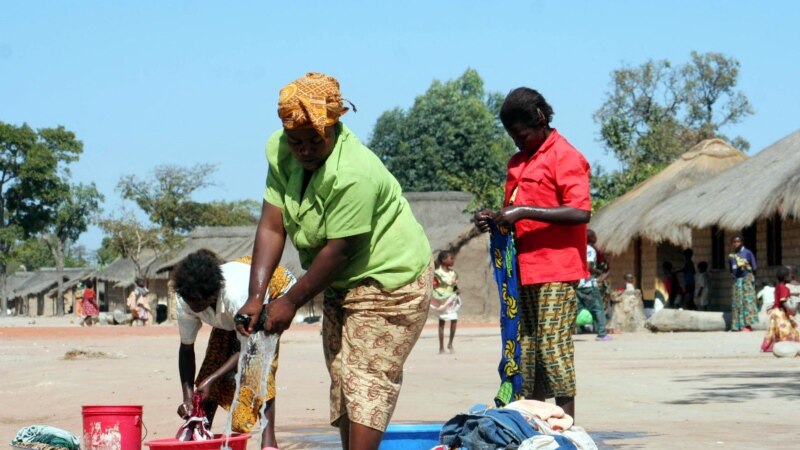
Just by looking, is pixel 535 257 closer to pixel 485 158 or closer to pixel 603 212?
pixel 603 212

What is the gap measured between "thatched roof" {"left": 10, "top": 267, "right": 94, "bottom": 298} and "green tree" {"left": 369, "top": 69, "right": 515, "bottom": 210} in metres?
26.1

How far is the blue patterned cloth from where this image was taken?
612cm

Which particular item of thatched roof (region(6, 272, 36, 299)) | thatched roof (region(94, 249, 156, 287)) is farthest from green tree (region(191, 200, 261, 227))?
→ thatched roof (region(6, 272, 36, 299))

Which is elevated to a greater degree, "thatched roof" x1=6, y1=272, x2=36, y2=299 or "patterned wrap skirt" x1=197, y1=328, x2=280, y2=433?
"thatched roof" x1=6, y1=272, x2=36, y2=299

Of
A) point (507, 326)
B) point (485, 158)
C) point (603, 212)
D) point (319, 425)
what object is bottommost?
point (319, 425)

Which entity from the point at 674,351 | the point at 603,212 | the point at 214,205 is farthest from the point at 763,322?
the point at 214,205

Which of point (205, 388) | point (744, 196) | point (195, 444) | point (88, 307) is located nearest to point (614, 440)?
point (205, 388)

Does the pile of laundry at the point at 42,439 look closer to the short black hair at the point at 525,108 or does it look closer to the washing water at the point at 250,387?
the washing water at the point at 250,387

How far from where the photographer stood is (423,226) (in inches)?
2088

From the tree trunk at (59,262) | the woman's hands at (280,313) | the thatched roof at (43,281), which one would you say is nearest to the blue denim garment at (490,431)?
the woman's hands at (280,313)

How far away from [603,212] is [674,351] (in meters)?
15.6

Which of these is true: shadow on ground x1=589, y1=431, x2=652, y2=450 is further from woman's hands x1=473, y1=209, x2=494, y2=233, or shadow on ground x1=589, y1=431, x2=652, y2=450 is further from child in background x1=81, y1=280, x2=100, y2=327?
child in background x1=81, y1=280, x2=100, y2=327

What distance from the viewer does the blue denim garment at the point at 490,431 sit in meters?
5.18

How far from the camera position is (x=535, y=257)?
20.1 ft
